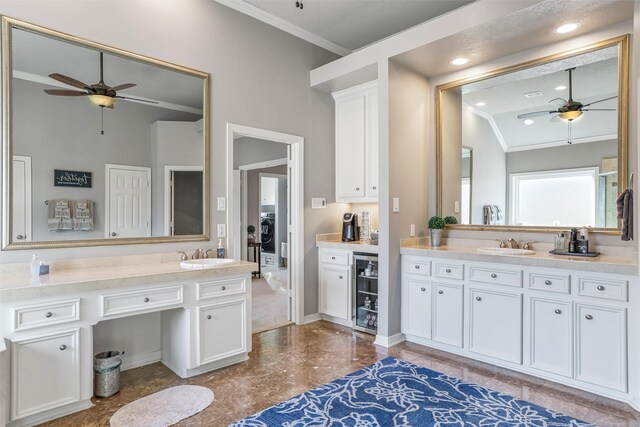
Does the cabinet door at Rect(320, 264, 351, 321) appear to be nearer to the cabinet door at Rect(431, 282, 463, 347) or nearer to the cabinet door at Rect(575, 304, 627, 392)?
the cabinet door at Rect(431, 282, 463, 347)

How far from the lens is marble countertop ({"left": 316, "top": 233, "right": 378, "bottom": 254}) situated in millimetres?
3879

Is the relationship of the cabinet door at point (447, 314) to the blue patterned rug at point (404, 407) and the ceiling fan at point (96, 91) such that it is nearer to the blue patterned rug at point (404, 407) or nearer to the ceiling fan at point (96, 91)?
the blue patterned rug at point (404, 407)

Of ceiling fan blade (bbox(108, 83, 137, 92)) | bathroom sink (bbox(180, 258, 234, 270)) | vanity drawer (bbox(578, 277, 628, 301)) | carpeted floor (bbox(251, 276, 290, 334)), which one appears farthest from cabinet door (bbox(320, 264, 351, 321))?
ceiling fan blade (bbox(108, 83, 137, 92))

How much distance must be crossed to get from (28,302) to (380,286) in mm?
2704

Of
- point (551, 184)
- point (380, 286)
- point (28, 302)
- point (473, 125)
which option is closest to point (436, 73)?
point (473, 125)

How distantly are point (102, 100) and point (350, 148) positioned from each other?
2.57m

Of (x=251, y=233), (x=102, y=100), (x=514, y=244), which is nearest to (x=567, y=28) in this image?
(x=514, y=244)

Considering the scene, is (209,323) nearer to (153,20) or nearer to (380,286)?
(380,286)

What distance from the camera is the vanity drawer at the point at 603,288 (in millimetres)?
2467

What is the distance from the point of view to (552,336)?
9.03ft

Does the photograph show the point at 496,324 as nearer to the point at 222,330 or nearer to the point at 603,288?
the point at 603,288

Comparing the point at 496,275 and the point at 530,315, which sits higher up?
the point at 496,275

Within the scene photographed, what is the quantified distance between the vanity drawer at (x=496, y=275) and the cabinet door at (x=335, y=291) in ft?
4.46

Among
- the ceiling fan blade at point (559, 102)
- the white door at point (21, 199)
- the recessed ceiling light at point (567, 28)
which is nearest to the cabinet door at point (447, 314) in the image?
the ceiling fan blade at point (559, 102)
